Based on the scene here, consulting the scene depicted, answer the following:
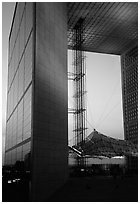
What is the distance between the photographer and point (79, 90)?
132ft

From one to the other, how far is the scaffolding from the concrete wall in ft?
52.4

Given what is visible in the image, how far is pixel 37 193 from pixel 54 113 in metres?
6.09

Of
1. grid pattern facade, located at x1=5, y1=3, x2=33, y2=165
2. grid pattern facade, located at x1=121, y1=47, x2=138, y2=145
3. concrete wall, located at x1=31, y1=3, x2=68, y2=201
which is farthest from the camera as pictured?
grid pattern facade, located at x1=121, y1=47, x2=138, y2=145

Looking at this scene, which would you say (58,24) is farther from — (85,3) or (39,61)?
(85,3)

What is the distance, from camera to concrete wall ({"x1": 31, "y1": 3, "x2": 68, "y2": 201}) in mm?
16906

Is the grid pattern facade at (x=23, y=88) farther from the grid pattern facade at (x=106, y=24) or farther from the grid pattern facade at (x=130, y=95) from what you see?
the grid pattern facade at (x=130, y=95)

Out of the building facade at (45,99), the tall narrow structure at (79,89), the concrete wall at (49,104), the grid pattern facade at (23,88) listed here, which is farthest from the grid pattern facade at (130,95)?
the concrete wall at (49,104)

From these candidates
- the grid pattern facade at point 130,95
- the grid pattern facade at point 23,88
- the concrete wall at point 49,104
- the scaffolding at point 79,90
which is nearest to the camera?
the concrete wall at point 49,104

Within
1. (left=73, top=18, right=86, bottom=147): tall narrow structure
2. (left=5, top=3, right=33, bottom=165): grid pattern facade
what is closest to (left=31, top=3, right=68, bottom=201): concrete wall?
(left=5, top=3, right=33, bottom=165): grid pattern facade

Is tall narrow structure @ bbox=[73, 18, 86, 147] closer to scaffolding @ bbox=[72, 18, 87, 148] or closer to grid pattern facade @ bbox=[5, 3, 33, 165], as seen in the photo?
scaffolding @ bbox=[72, 18, 87, 148]

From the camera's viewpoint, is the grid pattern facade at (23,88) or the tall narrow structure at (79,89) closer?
the grid pattern facade at (23,88)

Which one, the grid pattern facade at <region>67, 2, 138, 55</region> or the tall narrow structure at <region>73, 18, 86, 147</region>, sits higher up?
the grid pattern facade at <region>67, 2, 138, 55</region>

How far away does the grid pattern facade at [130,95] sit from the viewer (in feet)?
176

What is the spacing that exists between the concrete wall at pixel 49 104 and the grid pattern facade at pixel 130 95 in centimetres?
3158
